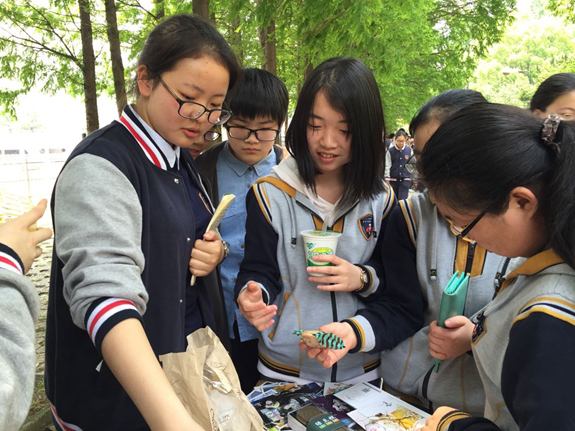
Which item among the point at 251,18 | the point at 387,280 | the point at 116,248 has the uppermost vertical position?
the point at 251,18

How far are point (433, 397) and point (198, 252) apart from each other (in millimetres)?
988

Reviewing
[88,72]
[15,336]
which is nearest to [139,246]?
[15,336]

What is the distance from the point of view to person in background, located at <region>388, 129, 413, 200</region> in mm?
10977

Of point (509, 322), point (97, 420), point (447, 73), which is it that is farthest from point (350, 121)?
point (447, 73)

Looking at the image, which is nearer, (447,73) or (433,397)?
(433,397)

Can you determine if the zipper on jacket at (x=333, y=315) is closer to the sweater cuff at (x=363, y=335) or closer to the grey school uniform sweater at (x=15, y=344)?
the sweater cuff at (x=363, y=335)

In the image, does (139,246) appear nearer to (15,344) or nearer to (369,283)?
(15,344)

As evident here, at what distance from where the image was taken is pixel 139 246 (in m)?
1.16

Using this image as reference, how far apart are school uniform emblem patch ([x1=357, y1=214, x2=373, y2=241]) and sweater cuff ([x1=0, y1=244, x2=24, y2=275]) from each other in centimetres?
122

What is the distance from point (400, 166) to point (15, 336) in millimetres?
10909

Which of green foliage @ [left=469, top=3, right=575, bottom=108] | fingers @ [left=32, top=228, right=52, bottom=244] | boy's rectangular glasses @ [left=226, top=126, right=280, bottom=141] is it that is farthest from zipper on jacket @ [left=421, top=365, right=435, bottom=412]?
green foliage @ [left=469, top=3, right=575, bottom=108]

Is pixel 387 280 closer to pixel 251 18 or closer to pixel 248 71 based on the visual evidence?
pixel 248 71

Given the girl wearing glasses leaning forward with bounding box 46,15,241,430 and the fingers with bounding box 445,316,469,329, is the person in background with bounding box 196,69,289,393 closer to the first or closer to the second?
the girl wearing glasses leaning forward with bounding box 46,15,241,430

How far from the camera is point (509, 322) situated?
1000mm
